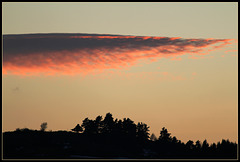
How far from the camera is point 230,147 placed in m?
155

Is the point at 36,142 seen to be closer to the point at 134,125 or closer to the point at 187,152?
the point at 134,125

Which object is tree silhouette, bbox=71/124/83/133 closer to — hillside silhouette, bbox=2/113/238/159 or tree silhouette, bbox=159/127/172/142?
hillside silhouette, bbox=2/113/238/159

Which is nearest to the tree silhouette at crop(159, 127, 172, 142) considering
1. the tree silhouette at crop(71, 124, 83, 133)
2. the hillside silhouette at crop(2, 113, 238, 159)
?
the hillside silhouette at crop(2, 113, 238, 159)

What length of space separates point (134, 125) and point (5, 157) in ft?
194

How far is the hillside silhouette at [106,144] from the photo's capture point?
12862cm

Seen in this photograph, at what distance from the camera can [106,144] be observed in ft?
481

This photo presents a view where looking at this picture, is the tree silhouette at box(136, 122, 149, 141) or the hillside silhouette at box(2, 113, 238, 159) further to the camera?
the tree silhouette at box(136, 122, 149, 141)

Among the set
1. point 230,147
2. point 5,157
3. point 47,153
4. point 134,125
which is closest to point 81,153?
point 47,153

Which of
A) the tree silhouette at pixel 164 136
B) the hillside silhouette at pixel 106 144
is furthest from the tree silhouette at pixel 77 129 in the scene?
the tree silhouette at pixel 164 136

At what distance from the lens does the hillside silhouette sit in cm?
12862

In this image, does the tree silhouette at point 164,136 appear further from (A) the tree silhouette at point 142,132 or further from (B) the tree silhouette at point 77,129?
(B) the tree silhouette at point 77,129

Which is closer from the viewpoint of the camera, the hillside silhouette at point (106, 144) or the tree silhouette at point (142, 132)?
the hillside silhouette at point (106, 144)

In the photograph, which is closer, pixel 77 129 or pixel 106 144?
pixel 106 144

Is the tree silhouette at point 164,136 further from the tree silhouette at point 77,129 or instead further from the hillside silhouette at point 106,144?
the tree silhouette at point 77,129
